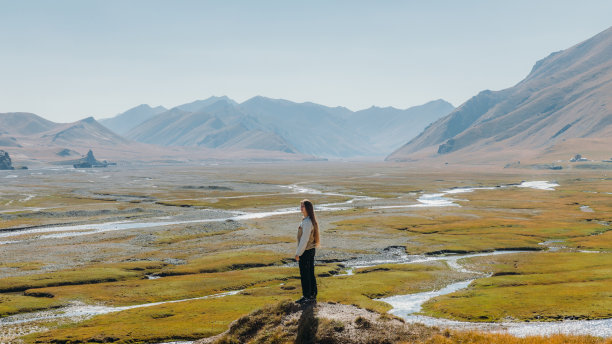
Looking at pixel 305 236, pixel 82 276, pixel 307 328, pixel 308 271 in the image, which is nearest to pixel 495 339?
pixel 307 328

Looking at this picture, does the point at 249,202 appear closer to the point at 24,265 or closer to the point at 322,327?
the point at 24,265

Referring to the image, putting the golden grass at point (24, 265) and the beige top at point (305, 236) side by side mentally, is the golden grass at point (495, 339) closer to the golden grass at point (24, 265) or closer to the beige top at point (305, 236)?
the beige top at point (305, 236)

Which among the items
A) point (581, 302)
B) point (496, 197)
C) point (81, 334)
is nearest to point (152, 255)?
point (81, 334)

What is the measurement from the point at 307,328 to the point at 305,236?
14.6ft

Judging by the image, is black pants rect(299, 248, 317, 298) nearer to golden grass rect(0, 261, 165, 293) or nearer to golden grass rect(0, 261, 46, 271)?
golden grass rect(0, 261, 165, 293)

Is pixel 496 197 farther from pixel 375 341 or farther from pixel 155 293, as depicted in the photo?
pixel 375 341

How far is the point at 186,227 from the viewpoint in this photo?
87312 millimetres

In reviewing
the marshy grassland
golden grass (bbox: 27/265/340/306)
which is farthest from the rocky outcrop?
golden grass (bbox: 27/265/340/306)

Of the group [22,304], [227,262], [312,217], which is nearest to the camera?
[312,217]

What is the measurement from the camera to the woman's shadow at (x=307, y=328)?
70.9 ft

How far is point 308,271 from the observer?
22.4 metres

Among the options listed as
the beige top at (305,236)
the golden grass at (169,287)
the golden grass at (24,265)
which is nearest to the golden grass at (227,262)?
the golden grass at (169,287)

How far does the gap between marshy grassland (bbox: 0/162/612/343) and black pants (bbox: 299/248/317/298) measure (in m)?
1.95

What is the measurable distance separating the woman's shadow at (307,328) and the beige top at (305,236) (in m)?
Result: 3.33
